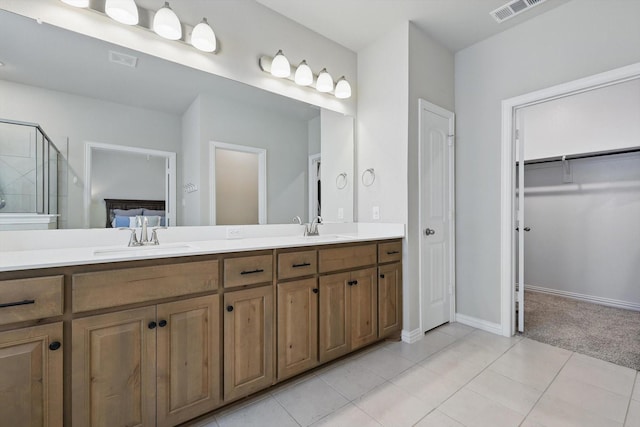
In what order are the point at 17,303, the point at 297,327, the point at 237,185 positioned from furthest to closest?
the point at 237,185 → the point at 297,327 → the point at 17,303

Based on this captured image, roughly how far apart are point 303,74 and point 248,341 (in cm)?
202

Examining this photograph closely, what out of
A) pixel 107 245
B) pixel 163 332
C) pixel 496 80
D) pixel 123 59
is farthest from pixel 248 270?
pixel 496 80

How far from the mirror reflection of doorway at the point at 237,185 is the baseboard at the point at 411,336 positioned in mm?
1548

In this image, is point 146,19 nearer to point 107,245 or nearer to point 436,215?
point 107,245

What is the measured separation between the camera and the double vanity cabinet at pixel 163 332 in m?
1.10

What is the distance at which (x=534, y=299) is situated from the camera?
3559 mm

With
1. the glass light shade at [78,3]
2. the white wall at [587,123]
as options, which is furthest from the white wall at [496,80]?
the glass light shade at [78,3]

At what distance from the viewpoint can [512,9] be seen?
7.64 feet

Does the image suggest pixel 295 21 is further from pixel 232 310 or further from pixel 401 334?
pixel 401 334

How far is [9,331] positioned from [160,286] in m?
0.49

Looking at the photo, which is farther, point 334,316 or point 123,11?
point 334,316

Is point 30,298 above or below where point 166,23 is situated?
below

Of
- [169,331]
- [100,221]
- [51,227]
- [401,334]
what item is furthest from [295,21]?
[401,334]

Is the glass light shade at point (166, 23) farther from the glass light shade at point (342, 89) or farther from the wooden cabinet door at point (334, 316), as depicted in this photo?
the wooden cabinet door at point (334, 316)
